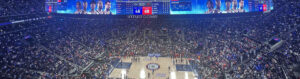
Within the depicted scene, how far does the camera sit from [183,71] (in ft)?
92.0

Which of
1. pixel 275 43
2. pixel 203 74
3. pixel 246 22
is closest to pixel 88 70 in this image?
pixel 203 74

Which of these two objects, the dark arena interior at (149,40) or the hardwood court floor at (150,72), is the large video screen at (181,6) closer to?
the dark arena interior at (149,40)

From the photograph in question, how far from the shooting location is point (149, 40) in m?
40.1

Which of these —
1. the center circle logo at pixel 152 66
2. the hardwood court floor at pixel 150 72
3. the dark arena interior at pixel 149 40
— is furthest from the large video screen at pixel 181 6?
the center circle logo at pixel 152 66

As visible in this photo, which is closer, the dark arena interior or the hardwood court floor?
the dark arena interior

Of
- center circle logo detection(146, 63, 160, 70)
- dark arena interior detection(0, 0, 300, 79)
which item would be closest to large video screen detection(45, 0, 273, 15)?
dark arena interior detection(0, 0, 300, 79)

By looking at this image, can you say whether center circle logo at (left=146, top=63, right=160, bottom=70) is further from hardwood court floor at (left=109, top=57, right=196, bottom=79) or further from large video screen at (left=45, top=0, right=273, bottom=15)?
large video screen at (left=45, top=0, right=273, bottom=15)

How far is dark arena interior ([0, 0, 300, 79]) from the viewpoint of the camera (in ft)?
81.9

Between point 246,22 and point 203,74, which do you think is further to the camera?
point 246,22

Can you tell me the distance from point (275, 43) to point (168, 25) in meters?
24.2

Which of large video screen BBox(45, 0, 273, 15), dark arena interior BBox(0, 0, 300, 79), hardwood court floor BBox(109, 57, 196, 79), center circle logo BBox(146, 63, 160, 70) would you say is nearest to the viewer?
dark arena interior BBox(0, 0, 300, 79)

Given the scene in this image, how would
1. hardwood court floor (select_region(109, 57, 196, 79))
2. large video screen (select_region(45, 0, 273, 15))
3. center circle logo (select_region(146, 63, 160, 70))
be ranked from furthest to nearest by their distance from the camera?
large video screen (select_region(45, 0, 273, 15)) < center circle logo (select_region(146, 63, 160, 70)) < hardwood court floor (select_region(109, 57, 196, 79))

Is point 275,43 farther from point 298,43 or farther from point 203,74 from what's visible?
point 203,74

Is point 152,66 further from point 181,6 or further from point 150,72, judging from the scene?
point 181,6
